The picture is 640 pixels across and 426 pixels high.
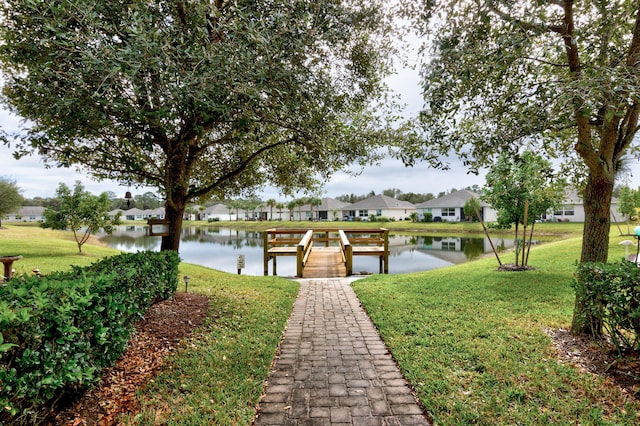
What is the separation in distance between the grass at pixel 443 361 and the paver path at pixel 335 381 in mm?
162

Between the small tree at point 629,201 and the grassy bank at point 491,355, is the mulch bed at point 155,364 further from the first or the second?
the small tree at point 629,201

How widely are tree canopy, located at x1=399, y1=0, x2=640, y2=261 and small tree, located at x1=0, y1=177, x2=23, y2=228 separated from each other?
1580 inches

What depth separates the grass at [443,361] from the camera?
2637 mm

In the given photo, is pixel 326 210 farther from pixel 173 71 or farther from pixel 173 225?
pixel 173 71

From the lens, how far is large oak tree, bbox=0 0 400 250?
335 centimetres

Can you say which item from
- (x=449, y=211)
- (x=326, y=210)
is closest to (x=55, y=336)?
(x=449, y=211)

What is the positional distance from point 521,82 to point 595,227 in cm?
220

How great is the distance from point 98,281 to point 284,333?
254cm

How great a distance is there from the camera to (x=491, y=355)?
3623 millimetres

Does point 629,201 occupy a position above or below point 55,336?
above

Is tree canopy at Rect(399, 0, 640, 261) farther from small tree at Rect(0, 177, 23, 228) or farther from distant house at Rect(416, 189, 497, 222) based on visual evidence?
small tree at Rect(0, 177, 23, 228)

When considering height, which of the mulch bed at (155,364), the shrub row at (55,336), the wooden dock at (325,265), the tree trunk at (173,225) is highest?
the tree trunk at (173,225)

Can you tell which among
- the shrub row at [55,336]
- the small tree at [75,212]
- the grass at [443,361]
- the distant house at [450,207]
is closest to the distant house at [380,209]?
the distant house at [450,207]

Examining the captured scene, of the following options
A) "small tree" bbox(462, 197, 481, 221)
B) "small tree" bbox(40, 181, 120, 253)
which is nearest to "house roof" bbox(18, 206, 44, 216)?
"small tree" bbox(40, 181, 120, 253)
